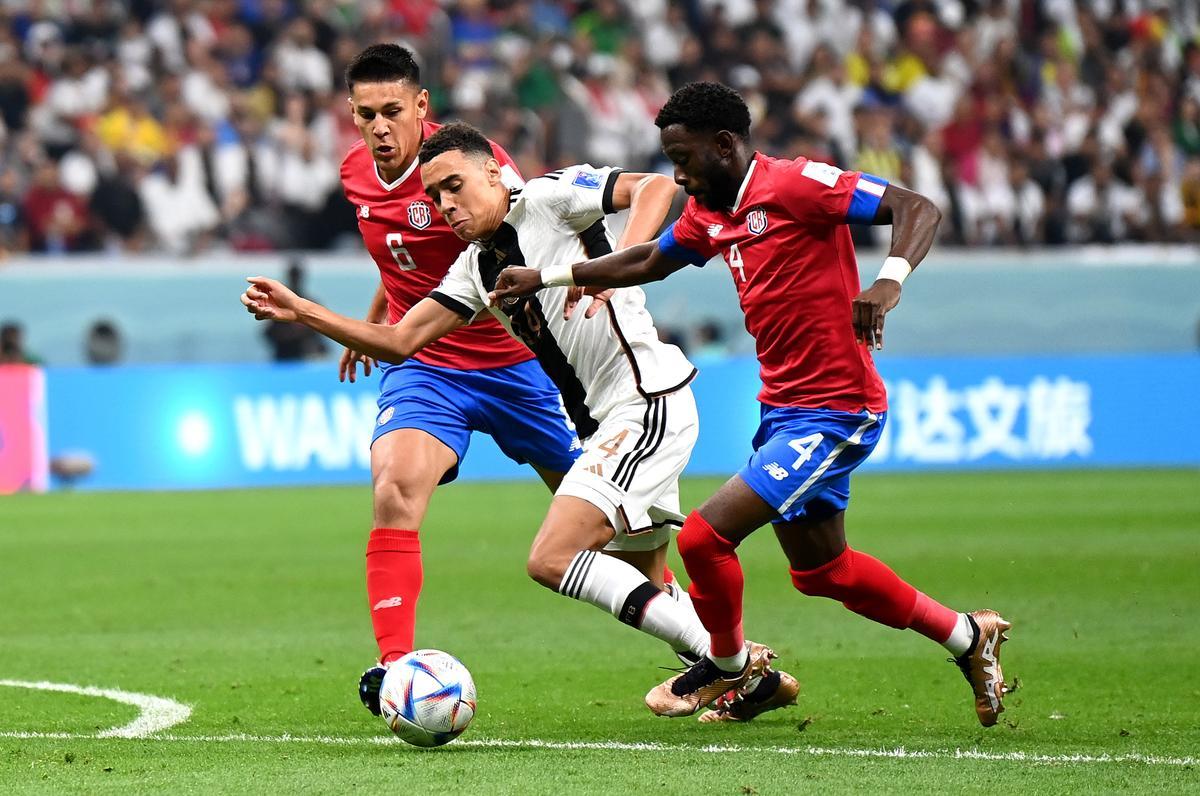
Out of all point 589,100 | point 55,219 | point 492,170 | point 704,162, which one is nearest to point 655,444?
point 704,162

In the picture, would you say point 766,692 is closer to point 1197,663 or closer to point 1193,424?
point 1197,663

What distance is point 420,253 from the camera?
7.00 metres

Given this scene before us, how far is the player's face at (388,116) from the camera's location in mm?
6797

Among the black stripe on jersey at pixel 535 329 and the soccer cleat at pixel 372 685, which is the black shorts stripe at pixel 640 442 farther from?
the soccer cleat at pixel 372 685

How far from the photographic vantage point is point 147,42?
1944 centimetres

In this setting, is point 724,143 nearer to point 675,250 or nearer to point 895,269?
point 675,250

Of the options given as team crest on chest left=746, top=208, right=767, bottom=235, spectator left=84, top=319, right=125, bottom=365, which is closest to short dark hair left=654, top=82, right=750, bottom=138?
team crest on chest left=746, top=208, right=767, bottom=235

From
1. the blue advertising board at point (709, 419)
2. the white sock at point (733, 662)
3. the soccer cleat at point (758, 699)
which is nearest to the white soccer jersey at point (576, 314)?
the white sock at point (733, 662)

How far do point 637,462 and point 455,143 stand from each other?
126 cm

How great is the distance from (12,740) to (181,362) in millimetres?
12289

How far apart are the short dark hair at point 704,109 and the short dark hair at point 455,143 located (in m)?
0.80

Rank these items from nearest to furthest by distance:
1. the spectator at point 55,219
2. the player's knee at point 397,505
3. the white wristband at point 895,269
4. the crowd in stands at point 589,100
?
1. the white wristband at point 895,269
2. the player's knee at point 397,505
3. the spectator at point 55,219
4. the crowd in stands at point 589,100

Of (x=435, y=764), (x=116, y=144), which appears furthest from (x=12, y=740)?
(x=116, y=144)

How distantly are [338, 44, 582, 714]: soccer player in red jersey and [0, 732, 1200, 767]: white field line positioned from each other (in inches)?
39.2
